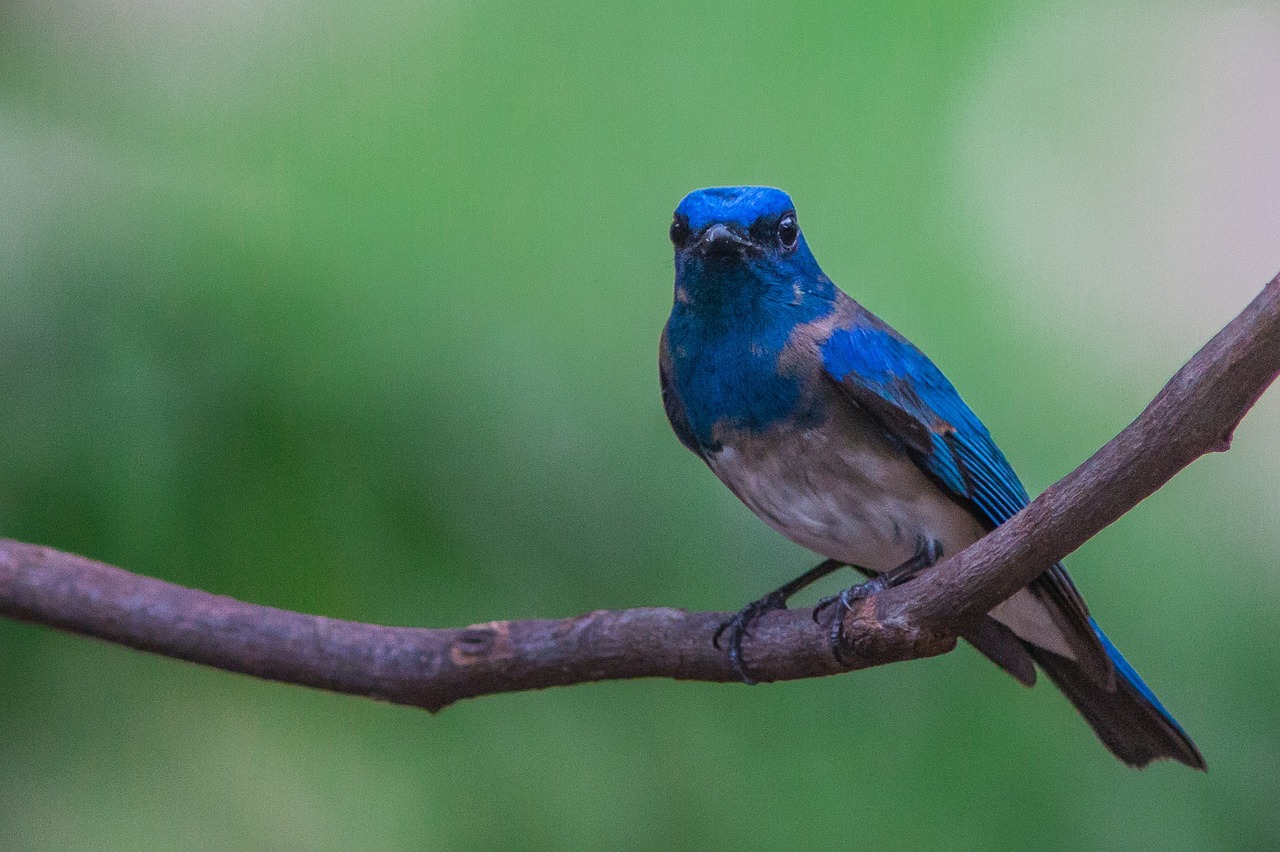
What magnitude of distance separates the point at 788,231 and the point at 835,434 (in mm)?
391

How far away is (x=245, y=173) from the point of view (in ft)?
9.45

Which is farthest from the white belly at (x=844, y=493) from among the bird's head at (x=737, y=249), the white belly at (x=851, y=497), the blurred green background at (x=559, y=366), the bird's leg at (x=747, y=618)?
the blurred green background at (x=559, y=366)

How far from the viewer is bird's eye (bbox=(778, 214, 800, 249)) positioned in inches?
91.3

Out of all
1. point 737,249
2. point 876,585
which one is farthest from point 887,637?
point 737,249

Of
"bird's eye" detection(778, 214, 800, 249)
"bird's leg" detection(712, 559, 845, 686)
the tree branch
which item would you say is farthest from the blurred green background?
the tree branch

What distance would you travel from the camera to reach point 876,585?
2.20 meters

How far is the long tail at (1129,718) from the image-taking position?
2.34 metres

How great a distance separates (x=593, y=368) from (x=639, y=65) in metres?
0.72

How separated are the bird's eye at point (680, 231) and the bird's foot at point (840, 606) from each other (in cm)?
69

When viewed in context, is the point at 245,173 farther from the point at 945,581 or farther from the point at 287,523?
the point at 945,581

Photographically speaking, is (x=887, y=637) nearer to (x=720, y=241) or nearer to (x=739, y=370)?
(x=739, y=370)

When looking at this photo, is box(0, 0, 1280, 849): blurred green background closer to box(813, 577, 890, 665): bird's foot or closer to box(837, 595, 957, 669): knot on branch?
box(813, 577, 890, 665): bird's foot

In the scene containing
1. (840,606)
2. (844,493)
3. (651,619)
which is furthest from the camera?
(844,493)

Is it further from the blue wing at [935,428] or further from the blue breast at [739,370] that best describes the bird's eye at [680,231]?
the blue wing at [935,428]
